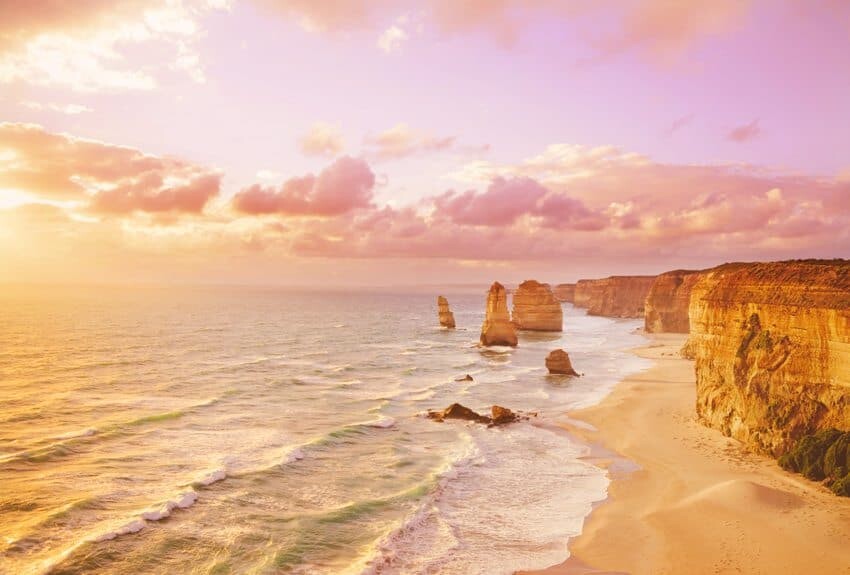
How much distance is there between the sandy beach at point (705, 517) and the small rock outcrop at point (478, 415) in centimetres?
581

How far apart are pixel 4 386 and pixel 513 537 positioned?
138ft

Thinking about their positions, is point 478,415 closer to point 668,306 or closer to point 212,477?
point 212,477

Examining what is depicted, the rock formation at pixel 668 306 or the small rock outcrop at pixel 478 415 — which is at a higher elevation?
the rock formation at pixel 668 306

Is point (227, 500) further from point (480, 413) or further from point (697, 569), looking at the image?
point (480, 413)

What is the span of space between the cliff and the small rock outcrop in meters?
119

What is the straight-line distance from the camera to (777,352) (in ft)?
84.4

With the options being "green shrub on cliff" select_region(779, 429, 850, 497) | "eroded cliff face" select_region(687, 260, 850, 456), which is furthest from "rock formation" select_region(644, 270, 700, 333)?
"green shrub on cliff" select_region(779, 429, 850, 497)

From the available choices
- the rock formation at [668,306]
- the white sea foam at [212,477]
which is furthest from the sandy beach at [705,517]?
the rock formation at [668,306]

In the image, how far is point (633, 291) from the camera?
14950cm

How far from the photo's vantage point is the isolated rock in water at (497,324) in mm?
78156

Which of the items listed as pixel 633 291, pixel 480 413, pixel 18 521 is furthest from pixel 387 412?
pixel 633 291

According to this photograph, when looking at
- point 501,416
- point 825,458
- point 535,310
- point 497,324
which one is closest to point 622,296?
point 535,310

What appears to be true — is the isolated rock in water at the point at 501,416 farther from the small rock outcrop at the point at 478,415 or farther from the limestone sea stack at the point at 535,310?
the limestone sea stack at the point at 535,310

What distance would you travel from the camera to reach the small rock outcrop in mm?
35344
